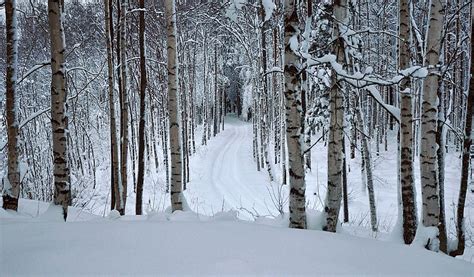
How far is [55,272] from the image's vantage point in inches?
94.0

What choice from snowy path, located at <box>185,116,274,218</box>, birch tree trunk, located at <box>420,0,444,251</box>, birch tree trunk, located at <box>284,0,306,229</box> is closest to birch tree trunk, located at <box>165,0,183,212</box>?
snowy path, located at <box>185,116,274,218</box>

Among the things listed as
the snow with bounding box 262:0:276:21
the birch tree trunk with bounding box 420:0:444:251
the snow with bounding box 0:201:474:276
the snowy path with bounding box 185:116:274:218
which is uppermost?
the snow with bounding box 262:0:276:21

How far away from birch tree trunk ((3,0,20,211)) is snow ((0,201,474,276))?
1.88 meters

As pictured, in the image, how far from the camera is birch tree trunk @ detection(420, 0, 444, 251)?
4.28m

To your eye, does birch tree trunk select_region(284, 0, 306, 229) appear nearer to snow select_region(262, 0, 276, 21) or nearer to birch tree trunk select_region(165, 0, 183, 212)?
snow select_region(262, 0, 276, 21)

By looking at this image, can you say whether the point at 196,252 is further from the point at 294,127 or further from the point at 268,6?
the point at 268,6

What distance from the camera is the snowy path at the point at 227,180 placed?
12.7 metres

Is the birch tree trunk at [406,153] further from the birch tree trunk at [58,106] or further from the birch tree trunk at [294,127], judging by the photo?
the birch tree trunk at [58,106]

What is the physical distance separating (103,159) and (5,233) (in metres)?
23.9

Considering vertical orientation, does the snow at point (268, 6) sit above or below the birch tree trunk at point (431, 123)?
above

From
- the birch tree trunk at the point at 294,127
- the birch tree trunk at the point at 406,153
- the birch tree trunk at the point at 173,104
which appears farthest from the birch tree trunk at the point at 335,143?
the birch tree trunk at the point at 173,104

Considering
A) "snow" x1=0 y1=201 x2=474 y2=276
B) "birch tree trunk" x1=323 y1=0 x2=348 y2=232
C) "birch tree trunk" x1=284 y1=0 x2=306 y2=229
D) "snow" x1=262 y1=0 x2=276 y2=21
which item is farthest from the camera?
"birch tree trunk" x1=323 y1=0 x2=348 y2=232

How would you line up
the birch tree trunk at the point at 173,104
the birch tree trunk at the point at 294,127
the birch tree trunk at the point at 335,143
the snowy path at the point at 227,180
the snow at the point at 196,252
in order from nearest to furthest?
the snow at the point at 196,252, the birch tree trunk at the point at 294,127, the birch tree trunk at the point at 335,143, the birch tree trunk at the point at 173,104, the snowy path at the point at 227,180

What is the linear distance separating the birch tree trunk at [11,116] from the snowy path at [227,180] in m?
3.99
